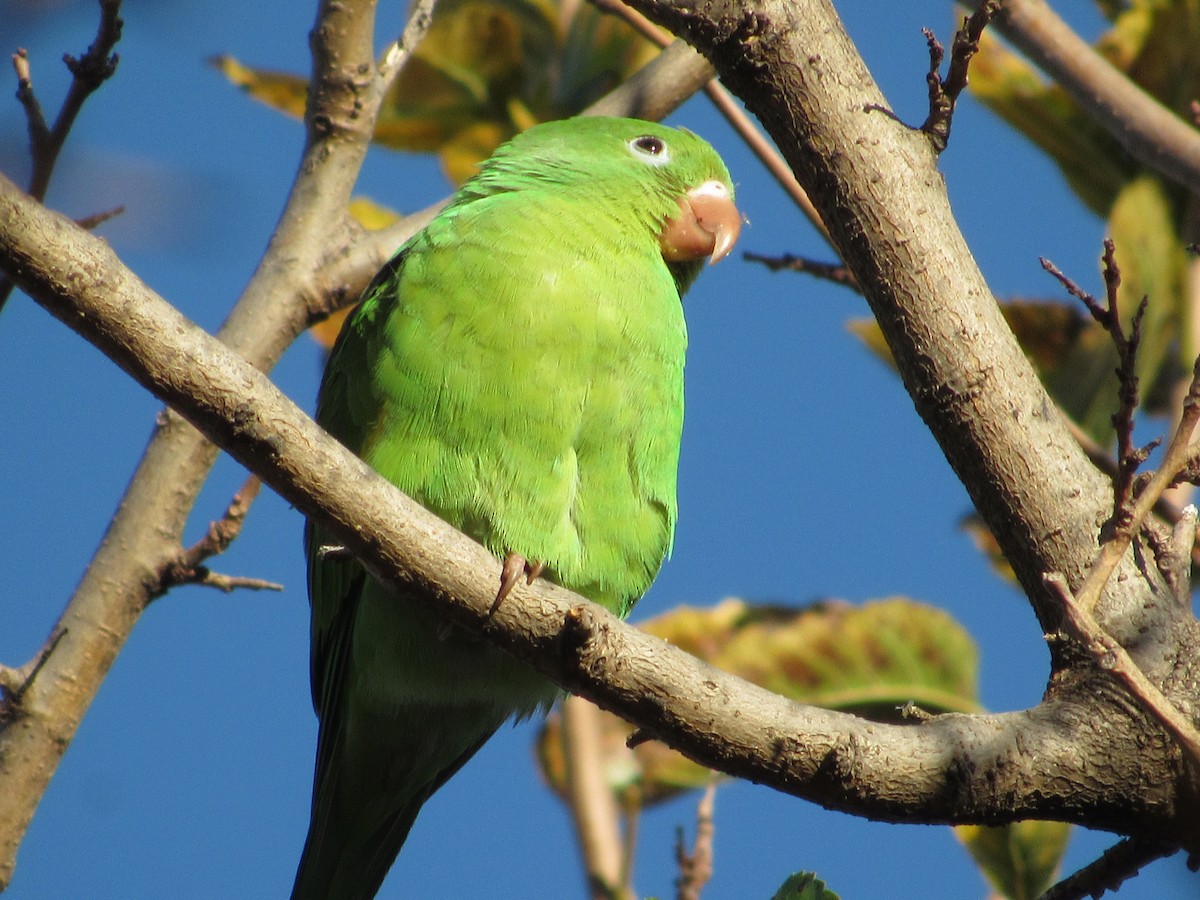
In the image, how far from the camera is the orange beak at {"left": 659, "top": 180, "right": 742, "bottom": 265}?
3.68 m

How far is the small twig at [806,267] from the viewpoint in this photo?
125 inches

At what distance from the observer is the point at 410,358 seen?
9.78 ft

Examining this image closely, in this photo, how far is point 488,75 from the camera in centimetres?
463

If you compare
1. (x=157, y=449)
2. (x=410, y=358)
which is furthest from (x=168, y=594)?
(x=410, y=358)

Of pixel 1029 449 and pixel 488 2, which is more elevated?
pixel 488 2

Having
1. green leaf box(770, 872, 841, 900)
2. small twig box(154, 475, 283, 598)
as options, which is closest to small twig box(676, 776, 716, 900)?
green leaf box(770, 872, 841, 900)

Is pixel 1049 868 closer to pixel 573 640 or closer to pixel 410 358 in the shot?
pixel 573 640

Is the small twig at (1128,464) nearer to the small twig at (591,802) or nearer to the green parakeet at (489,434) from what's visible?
the green parakeet at (489,434)

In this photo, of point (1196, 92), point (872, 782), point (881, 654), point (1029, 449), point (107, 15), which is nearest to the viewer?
point (872, 782)

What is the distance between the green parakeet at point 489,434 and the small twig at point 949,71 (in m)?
1.06

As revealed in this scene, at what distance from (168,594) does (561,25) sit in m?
2.73

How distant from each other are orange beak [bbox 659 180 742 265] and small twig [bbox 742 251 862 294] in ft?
1.24

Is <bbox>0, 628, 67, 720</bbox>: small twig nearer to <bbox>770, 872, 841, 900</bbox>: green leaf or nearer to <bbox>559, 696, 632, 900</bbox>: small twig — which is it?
<bbox>559, 696, 632, 900</bbox>: small twig

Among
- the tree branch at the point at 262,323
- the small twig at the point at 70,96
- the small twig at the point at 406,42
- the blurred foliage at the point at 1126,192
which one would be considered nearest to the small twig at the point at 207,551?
the tree branch at the point at 262,323
